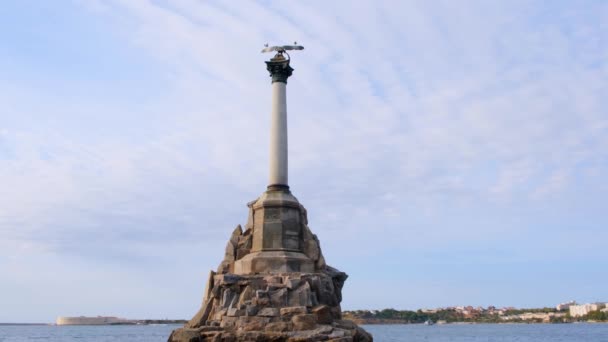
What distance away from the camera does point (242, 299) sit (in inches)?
893

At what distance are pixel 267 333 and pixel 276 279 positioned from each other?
7.53ft

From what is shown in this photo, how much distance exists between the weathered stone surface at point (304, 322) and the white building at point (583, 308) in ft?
454

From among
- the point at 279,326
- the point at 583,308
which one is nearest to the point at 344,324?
the point at 279,326

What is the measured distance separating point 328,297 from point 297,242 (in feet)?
7.94

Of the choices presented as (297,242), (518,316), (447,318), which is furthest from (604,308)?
(297,242)

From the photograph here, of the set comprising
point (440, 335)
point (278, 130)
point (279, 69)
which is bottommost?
point (440, 335)

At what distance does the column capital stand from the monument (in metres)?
0.04

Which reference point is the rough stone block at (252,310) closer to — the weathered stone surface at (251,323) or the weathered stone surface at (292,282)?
the weathered stone surface at (251,323)

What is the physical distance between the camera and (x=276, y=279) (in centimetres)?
2300

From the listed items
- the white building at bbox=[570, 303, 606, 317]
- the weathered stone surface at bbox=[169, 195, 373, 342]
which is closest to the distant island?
the white building at bbox=[570, 303, 606, 317]

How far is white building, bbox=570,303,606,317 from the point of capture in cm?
14726

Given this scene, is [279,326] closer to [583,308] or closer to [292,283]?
[292,283]

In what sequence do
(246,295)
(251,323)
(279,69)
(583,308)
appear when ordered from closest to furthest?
(251,323)
(246,295)
(279,69)
(583,308)

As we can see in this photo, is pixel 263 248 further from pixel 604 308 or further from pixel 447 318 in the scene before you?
pixel 447 318
